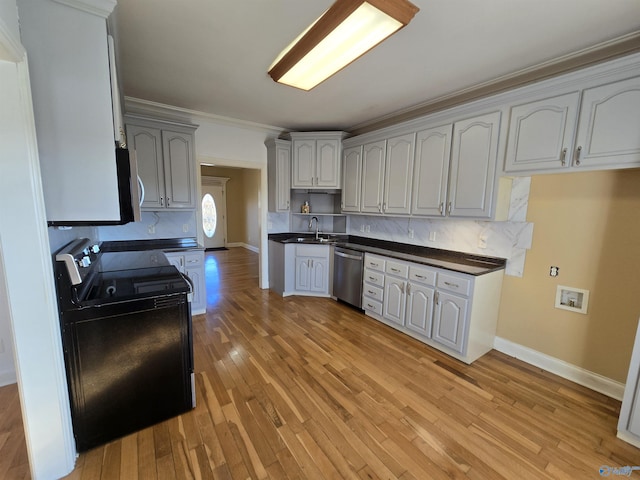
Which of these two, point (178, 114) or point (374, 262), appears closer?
point (374, 262)

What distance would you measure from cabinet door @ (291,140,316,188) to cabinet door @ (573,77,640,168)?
2985mm

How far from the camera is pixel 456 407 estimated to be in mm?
1964

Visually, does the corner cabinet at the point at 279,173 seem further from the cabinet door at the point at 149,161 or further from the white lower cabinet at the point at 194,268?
the cabinet door at the point at 149,161

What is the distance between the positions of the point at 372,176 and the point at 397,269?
133 cm

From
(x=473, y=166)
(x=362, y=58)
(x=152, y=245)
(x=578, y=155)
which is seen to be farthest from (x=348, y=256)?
(x=152, y=245)

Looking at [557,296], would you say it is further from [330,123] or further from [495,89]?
[330,123]

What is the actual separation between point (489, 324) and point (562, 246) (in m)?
0.97

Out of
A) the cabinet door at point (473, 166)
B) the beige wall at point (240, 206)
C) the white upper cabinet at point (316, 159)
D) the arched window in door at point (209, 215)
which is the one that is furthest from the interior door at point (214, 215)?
the cabinet door at point (473, 166)

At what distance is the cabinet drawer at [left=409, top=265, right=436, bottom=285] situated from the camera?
2711mm

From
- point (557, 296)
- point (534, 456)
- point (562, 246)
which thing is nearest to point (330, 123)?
point (562, 246)

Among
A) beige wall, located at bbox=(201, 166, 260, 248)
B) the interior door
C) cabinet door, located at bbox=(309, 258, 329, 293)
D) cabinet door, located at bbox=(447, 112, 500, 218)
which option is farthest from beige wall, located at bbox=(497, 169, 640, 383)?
the interior door

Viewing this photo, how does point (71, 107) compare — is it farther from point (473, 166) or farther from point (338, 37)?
point (473, 166)

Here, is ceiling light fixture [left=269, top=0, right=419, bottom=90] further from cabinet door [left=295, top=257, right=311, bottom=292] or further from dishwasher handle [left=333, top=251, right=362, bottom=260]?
cabinet door [left=295, top=257, right=311, bottom=292]

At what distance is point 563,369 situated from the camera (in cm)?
235
